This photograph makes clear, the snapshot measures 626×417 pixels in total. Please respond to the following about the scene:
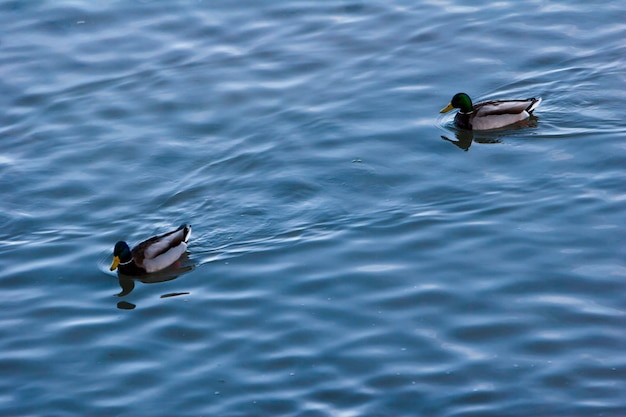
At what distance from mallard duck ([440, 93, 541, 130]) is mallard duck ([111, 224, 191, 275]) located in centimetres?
550

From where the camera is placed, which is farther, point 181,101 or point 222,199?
point 181,101

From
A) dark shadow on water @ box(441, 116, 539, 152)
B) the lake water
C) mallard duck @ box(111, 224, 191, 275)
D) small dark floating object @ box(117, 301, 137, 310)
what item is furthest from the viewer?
dark shadow on water @ box(441, 116, 539, 152)

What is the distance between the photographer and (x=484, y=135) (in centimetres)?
1731

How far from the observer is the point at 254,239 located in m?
14.4

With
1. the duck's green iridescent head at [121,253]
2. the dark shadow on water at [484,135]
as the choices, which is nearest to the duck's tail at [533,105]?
the dark shadow on water at [484,135]

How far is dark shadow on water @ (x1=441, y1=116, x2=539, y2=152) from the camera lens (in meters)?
17.1

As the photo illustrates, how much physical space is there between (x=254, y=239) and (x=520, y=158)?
4.39m

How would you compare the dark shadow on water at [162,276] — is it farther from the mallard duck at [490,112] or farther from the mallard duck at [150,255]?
the mallard duck at [490,112]

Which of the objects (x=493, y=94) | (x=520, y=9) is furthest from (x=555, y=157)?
(x=520, y=9)

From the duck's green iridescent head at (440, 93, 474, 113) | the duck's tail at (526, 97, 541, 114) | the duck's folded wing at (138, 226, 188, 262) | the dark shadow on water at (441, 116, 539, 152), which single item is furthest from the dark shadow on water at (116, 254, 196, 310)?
the duck's tail at (526, 97, 541, 114)

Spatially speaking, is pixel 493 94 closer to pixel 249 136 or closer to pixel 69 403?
pixel 249 136

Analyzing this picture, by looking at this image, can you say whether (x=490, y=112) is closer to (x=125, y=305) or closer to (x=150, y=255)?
(x=150, y=255)

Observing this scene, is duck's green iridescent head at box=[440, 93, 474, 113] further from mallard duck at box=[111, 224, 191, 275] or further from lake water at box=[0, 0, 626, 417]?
mallard duck at box=[111, 224, 191, 275]

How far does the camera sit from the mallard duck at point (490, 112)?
55.9 feet
